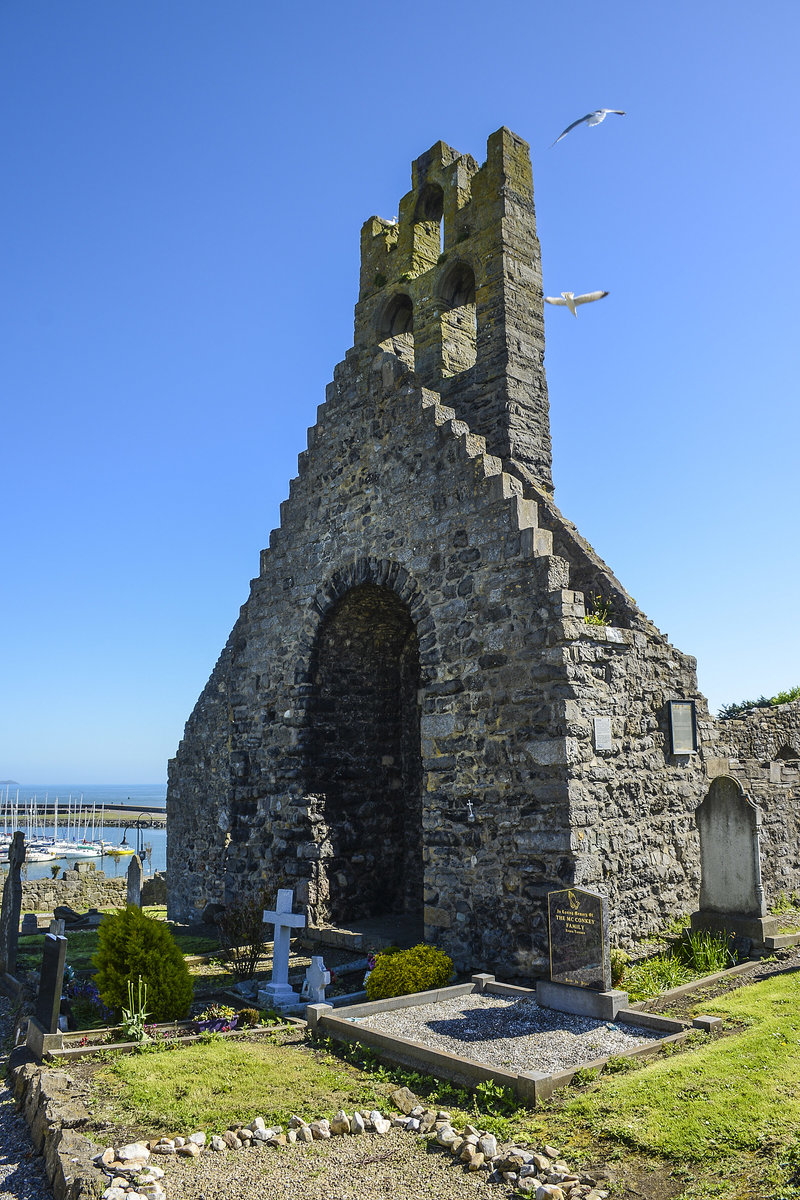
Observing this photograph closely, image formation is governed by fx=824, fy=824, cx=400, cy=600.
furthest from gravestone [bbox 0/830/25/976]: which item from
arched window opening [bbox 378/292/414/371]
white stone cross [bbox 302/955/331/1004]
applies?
arched window opening [bbox 378/292/414/371]

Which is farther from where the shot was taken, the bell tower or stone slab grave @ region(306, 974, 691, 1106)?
the bell tower

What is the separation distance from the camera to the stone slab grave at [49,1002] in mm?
7629

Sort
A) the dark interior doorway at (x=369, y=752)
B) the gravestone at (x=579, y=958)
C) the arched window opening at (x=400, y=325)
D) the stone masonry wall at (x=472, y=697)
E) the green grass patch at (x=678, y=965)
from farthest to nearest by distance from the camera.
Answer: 1. the arched window opening at (x=400, y=325)
2. the dark interior doorway at (x=369, y=752)
3. the stone masonry wall at (x=472, y=697)
4. the green grass patch at (x=678, y=965)
5. the gravestone at (x=579, y=958)

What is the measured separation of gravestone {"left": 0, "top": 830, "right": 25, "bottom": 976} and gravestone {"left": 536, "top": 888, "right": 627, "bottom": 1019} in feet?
26.1

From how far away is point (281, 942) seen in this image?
9891 millimetres

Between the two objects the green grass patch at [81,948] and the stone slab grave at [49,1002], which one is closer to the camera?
the stone slab grave at [49,1002]

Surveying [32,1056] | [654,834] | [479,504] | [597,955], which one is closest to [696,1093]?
[597,955]

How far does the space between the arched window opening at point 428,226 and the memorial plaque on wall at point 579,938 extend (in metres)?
12.1

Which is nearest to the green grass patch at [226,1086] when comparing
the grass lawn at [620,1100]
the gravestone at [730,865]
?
the grass lawn at [620,1100]

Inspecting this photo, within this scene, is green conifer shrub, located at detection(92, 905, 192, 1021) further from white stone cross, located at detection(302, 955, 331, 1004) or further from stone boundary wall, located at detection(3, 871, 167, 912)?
stone boundary wall, located at detection(3, 871, 167, 912)

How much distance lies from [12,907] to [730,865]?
33.4 ft

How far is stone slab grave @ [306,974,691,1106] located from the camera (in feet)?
21.1

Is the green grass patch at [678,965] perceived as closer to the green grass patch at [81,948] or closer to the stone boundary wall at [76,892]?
the green grass patch at [81,948]

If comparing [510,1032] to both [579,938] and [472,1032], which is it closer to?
[472,1032]
